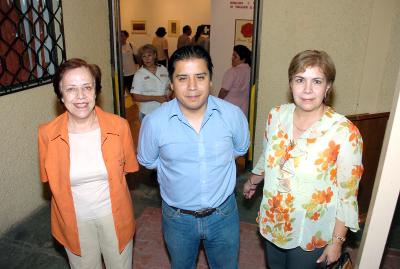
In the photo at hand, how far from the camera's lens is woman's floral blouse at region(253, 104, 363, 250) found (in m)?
1.65

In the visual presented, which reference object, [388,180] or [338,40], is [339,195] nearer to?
[388,180]

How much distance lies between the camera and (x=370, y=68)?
11.1 ft

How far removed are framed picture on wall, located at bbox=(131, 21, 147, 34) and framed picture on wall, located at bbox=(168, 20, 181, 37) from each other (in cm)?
79

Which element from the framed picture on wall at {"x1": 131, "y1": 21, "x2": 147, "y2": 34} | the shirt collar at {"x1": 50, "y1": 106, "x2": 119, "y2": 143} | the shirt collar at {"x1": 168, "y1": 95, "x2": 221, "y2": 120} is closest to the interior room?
the shirt collar at {"x1": 50, "y1": 106, "x2": 119, "y2": 143}

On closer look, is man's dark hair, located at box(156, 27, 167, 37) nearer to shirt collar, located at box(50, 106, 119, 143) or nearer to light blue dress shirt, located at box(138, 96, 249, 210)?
shirt collar, located at box(50, 106, 119, 143)

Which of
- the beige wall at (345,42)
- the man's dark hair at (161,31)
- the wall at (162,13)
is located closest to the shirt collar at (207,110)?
the beige wall at (345,42)

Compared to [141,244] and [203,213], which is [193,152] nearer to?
[203,213]

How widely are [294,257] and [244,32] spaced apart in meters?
4.42

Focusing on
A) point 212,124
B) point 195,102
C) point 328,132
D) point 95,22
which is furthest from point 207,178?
point 95,22

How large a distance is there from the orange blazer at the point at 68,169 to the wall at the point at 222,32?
4.17 meters

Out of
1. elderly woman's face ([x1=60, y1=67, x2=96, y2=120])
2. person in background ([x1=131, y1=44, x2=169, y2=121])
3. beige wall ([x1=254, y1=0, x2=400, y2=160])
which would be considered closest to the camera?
elderly woman's face ([x1=60, y1=67, x2=96, y2=120])

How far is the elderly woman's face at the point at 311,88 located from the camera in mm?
1672

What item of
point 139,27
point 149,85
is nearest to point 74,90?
point 149,85

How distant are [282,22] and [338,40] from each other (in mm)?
585
